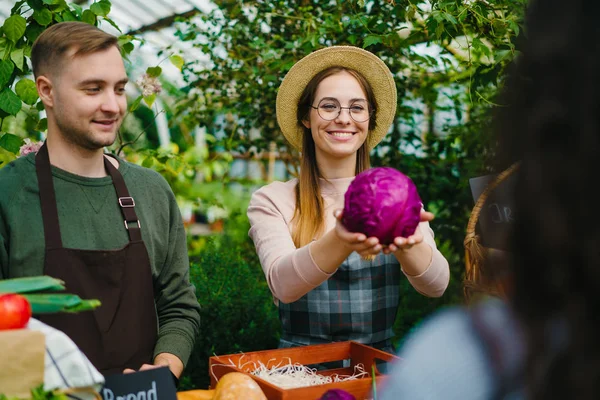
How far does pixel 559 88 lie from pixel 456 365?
1.22 ft

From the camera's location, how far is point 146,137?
620 inches

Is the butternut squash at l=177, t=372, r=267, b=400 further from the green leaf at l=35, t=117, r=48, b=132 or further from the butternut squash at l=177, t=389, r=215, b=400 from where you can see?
the green leaf at l=35, t=117, r=48, b=132

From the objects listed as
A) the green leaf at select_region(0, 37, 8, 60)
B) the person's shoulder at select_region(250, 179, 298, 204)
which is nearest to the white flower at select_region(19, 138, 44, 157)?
the green leaf at select_region(0, 37, 8, 60)

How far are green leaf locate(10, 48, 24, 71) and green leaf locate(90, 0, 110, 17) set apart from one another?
0.34m

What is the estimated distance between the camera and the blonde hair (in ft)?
6.68

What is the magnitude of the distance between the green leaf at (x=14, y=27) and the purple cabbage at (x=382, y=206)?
166 cm

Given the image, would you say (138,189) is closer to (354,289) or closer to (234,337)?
(354,289)

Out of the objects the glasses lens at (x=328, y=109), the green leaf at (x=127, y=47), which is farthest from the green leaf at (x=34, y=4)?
the glasses lens at (x=328, y=109)

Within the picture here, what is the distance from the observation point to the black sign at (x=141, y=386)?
1.49 m

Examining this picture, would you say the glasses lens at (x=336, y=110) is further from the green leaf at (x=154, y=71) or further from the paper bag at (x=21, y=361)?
the paper bag at (x=21, y=361)

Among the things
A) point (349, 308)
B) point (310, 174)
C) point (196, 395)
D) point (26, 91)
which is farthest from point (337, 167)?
point (26, 91)

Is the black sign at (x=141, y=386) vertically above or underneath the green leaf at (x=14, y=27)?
underneath

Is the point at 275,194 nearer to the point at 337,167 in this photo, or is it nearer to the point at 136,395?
the point at 337,167

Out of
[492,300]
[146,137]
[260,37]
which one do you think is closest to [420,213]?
[492,300]
